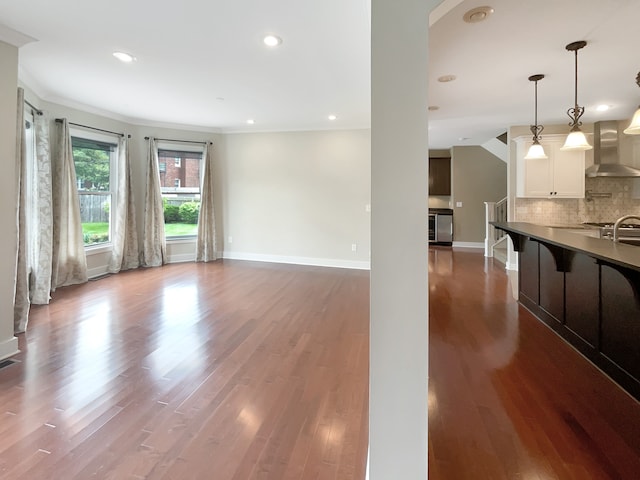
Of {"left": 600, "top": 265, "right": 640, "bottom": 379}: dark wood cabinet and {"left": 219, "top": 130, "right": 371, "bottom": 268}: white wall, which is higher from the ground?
{"left": 219, "top": 130, "right": 371, "bottom": 268}: white wall

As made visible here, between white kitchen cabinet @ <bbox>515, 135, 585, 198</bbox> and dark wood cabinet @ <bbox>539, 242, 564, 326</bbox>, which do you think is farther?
white kitchen cabinet @ <bbox>515, 135, 585, 198</bbox>

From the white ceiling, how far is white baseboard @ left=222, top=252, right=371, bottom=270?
2.65 metres

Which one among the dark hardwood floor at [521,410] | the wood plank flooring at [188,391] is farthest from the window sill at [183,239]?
the dark hardwood floor at [521,410]

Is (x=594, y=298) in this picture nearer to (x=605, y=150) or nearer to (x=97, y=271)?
(x=605, y=150)

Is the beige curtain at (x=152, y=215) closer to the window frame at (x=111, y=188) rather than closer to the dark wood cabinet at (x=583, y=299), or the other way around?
the window frame at (x=111, y=188)

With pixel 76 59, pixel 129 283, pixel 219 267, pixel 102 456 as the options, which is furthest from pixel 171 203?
pixel 102 456

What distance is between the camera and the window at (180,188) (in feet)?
22.3

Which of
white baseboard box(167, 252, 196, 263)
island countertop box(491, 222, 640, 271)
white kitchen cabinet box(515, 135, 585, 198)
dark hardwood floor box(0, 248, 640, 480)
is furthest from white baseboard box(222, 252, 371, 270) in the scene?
island countertop box(491, 222, 640, 271)

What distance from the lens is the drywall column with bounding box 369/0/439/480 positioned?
4.23 feet

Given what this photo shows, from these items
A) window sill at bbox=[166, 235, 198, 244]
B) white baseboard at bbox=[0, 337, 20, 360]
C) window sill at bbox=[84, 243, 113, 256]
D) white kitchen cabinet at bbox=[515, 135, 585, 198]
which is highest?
white kitchen cabinet at bbox=[515, 135, 585, 198]

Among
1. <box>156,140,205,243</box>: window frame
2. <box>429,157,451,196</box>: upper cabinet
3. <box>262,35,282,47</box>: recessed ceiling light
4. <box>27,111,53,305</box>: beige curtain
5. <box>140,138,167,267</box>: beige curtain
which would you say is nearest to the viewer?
<box>262,35,282,47</box>: recessed ceiling light

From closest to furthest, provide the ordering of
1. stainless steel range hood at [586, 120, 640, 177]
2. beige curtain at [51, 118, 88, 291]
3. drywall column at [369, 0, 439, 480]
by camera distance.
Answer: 1. drywall column at [369, 0, 439, 480]
2. beige curtain at [51, 118, 88, 291]
3. stainless steel range hood at [586, 120, 640, 177]

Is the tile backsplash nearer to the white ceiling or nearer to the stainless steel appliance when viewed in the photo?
the white ceiling

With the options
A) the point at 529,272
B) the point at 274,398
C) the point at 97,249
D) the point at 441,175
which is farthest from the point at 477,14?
the point at 441,175
